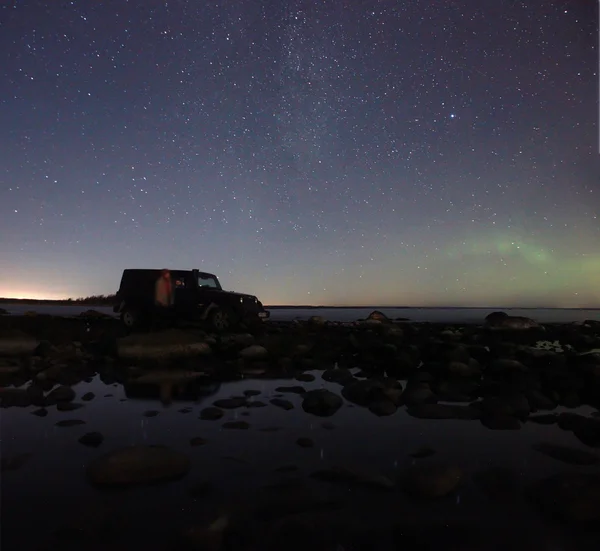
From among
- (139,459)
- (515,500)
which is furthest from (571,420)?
(139,459)

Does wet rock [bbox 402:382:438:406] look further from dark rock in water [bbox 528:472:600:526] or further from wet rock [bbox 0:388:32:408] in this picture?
wet rock [bbox 0:388:32:408]

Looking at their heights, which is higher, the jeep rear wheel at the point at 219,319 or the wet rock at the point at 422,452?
the jeep rear wheel at the point at 219,319

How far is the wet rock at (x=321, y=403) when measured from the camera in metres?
4.74

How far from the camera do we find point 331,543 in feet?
6.82

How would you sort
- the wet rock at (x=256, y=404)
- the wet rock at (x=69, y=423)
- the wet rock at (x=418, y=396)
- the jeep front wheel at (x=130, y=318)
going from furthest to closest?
1. the jeep front wheel at (x=130, y=318)
2. the wet rock at (x=418, y=396)
3. the wet rock at (x=256, y=404)
4. the wet rock at (x=69, y=423)

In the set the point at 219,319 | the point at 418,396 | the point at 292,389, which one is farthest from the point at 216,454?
the point at 219,319

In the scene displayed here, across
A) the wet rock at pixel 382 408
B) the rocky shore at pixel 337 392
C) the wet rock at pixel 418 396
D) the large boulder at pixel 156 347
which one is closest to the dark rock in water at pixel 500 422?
the rocky shore at pixel 337 392

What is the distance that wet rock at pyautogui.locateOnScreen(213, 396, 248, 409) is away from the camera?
4957mm

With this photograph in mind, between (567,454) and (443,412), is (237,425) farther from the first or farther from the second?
(567,454)

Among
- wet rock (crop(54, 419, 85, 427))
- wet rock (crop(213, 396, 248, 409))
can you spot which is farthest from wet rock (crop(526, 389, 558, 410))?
wet rock (crop(54, 419, 85, 427))

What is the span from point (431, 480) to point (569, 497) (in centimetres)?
87

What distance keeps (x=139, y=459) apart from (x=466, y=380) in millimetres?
5753

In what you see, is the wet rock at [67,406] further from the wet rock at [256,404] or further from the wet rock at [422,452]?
the wet rock at [422,452]

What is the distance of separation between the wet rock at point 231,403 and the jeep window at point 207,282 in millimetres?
12490
